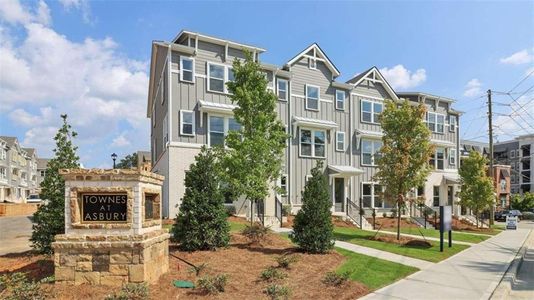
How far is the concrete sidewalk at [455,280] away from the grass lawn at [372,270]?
0.26 metres

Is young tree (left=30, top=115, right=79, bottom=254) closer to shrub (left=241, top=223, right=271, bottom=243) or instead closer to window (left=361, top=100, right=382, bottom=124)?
shrub (left=241, top=223, right=271, bottom=243)

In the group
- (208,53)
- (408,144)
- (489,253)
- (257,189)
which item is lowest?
(489,253)

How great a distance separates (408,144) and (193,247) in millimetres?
11097

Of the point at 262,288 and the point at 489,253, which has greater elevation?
the point at 262,288

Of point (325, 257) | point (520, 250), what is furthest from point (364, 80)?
point (325, 257)

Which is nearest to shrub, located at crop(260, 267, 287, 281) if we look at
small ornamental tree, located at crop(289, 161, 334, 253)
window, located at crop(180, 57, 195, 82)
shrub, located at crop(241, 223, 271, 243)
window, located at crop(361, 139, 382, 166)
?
small ornamental tree, located at crop(289, 161, 334, 253)

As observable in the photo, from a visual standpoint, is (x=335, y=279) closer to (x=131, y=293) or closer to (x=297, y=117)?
(x=131, y=293)

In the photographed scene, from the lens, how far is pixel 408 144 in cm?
1773

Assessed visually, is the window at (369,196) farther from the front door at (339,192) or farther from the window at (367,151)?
the front door at (339,192)

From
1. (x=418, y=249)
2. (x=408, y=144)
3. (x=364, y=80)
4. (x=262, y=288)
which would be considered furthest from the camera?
(x=364, y=80)

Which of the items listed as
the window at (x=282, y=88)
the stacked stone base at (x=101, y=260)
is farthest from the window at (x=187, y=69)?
the stacked stone base at (x=101, y=260)

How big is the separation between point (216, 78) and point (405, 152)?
1175 centimetres

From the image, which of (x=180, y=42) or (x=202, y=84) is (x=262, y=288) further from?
(x=180, y=42)

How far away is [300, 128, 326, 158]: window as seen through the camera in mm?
27625
